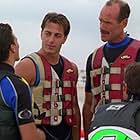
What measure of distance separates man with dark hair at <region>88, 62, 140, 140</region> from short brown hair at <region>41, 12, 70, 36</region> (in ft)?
4.77

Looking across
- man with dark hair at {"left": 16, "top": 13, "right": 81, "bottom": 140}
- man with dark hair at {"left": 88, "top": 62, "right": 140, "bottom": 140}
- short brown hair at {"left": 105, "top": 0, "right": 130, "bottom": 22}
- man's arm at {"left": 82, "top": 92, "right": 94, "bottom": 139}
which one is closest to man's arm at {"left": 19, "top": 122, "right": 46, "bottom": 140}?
man with dark hair at {"left": 88, "top": 62, "right": 140, "bottom": 140}

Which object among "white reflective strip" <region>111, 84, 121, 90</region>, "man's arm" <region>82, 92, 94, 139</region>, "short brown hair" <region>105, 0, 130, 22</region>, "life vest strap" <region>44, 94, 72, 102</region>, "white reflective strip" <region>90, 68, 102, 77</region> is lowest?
"man's arm" <region>82, 92, 94, 139</region>

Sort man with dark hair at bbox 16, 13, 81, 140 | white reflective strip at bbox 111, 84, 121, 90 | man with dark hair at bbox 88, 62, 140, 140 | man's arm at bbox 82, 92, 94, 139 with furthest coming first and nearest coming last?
man's arm at bbox 82, 92, 94, 139 < white reflective strip at bbox 111, 84, 121, 90 < man with dark hair at bbox 16, 13, 81, 140 < man with dark hair at bbox 88, 62, 140, 140

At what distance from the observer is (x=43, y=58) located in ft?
15.3

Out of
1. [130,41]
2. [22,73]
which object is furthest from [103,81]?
[22,73]

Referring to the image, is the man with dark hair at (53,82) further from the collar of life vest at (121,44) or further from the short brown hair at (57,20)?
the collar of life vest at (121,44)

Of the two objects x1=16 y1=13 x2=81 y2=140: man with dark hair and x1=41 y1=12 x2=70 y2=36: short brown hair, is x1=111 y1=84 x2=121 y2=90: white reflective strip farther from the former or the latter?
x1=41 y1=12 x2=70 y2=36: short brown hair

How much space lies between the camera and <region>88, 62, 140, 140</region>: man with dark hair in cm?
326

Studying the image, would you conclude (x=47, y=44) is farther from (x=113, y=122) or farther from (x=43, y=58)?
(x=113, y=122)

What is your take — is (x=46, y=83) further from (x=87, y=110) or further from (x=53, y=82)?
(x=87, y=110)

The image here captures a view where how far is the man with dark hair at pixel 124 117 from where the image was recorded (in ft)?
10.7

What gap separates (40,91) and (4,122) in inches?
40.9

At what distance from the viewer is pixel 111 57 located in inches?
189

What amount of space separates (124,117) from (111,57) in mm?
1562
